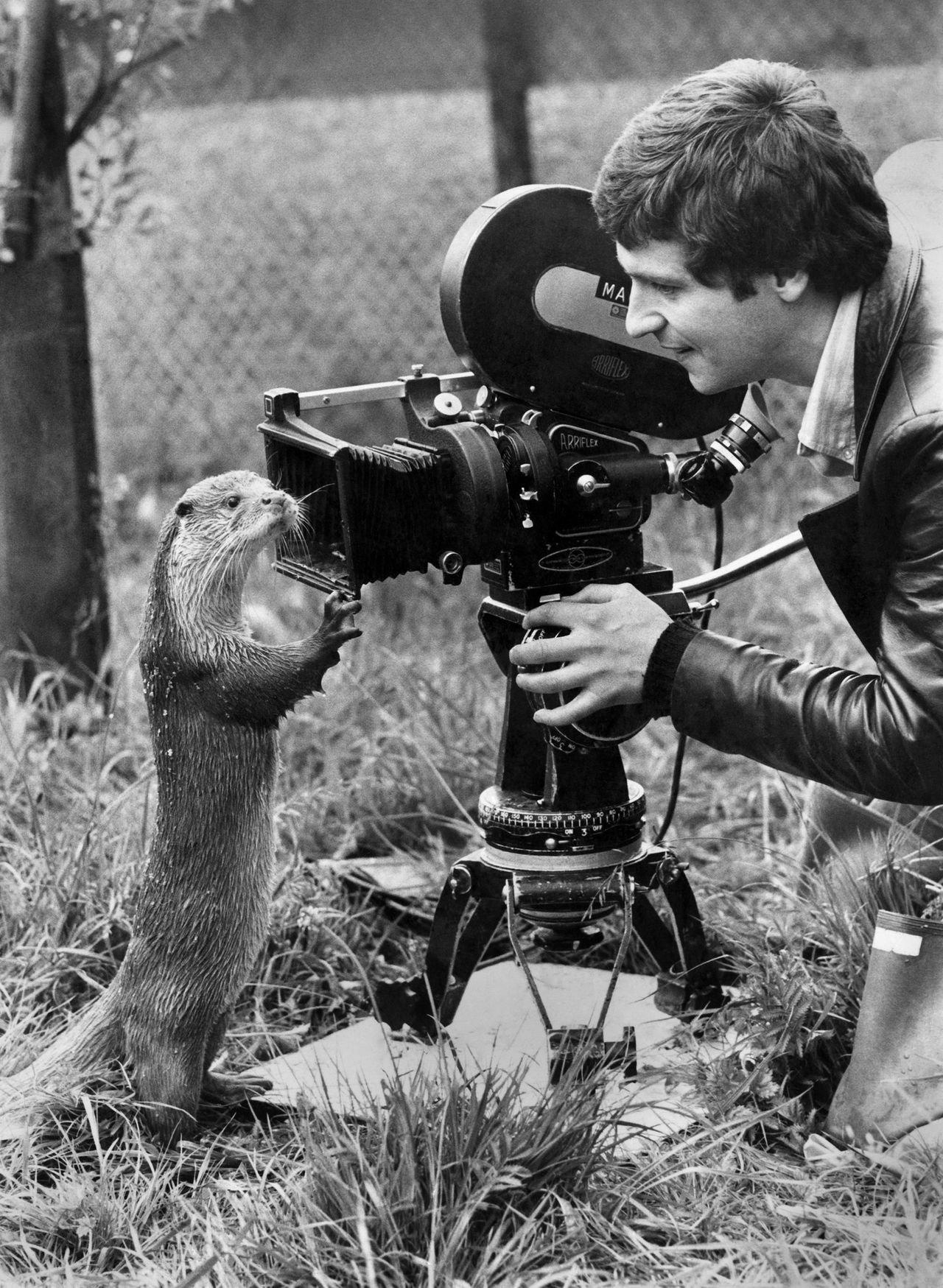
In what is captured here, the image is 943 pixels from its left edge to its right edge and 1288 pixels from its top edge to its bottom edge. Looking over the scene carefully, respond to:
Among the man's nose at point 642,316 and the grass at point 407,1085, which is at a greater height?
the man's nose at point 642,316

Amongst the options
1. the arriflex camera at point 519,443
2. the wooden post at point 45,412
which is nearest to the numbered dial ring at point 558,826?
the arriflex camera at point 519,443

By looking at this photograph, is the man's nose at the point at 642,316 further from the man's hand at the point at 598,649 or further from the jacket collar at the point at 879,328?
the man's hand at the point at 598,649

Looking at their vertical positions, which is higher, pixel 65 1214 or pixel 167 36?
pixel 167 36

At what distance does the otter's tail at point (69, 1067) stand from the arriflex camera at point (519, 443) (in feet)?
2.77

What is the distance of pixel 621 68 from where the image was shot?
21.3 ft

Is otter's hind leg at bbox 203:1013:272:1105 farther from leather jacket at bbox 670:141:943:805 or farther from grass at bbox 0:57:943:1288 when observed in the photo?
leather jacket at bbox 670:141:943:805

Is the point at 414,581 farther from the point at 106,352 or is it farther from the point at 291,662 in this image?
the point at 106,352

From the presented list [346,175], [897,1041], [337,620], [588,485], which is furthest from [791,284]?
[346,175]

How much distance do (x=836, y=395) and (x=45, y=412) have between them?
2.31m

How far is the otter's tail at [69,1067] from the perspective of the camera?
2.46m

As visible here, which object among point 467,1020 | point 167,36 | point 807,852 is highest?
point 167,36

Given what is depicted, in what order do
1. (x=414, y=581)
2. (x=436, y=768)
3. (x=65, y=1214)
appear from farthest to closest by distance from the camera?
(x=414, y=581) → (x=436, y=768) → (x=65, y=1214)

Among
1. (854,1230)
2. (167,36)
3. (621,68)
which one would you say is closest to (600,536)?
(854,1230)

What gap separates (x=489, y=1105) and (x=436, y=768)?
46.2 inches
